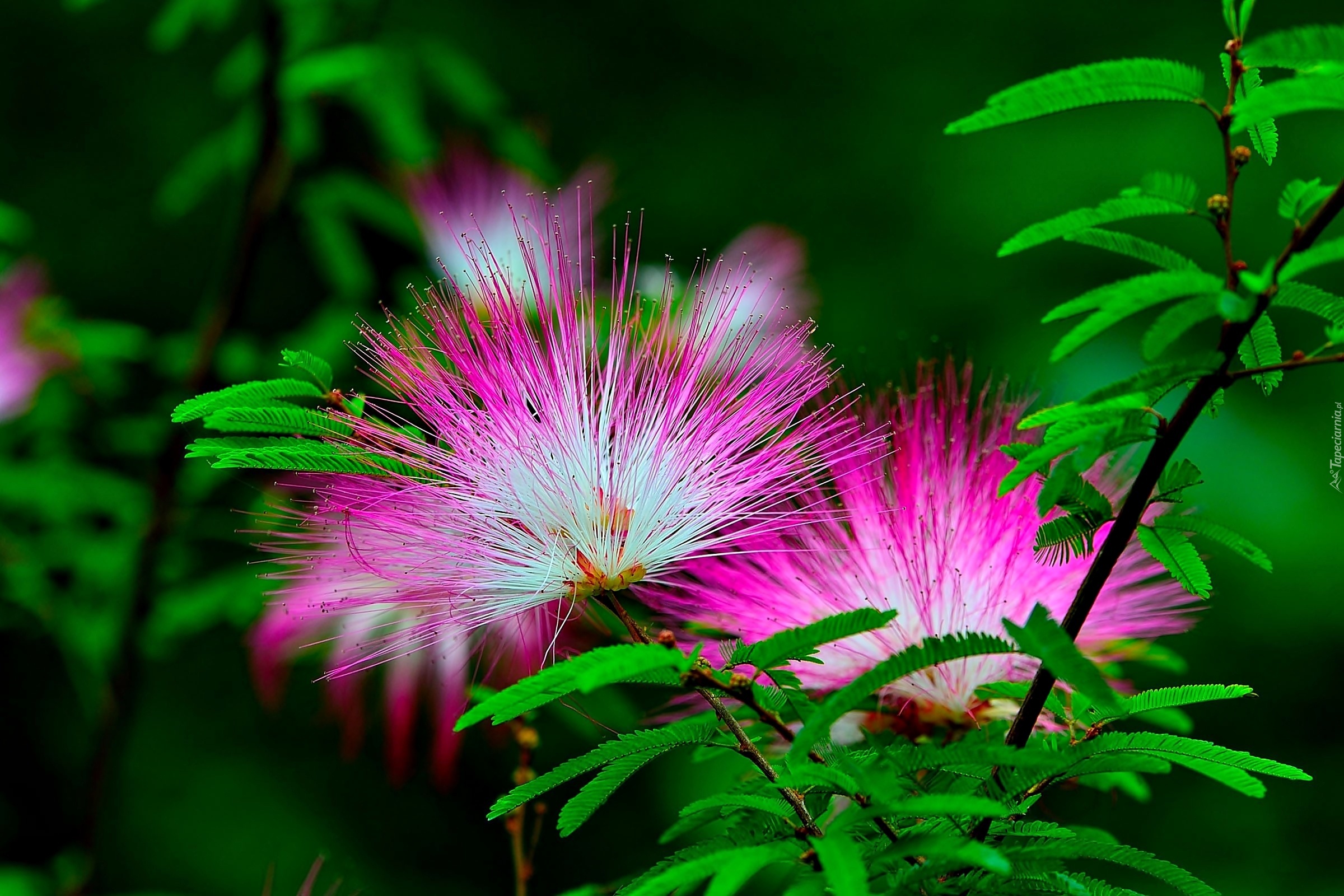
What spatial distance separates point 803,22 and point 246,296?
8.80 ft

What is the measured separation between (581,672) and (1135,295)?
396 millimetres

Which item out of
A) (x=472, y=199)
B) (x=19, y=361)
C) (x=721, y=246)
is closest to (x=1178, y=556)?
(x=472, y=199)

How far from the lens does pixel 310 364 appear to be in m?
0.85

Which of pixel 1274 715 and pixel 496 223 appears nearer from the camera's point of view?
pixel 496 223

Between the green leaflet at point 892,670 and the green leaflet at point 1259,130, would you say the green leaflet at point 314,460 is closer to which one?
the green leaflet at point 892,670

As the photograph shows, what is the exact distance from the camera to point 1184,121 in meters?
3.28

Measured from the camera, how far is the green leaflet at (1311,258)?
61 cm

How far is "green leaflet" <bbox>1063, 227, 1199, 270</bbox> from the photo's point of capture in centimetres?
76

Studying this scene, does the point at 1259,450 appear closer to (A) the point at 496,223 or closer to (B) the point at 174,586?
(A) the point at 496,223

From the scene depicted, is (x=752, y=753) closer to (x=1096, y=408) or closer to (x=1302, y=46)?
(x=1096, y=408)

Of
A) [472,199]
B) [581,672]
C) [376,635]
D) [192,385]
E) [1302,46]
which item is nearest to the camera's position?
[1302,46]

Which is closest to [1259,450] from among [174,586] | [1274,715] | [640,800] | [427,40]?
[1274,715]

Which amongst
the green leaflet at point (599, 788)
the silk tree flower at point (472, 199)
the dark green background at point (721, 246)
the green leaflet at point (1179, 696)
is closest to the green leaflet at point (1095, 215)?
the green leaflet at point (1179, 696)

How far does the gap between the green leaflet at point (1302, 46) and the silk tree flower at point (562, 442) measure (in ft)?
1.23
